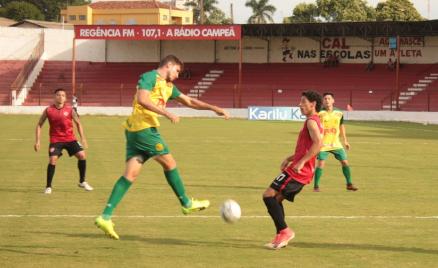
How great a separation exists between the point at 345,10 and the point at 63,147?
9288cm

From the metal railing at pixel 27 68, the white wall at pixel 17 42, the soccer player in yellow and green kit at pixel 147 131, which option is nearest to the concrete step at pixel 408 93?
the metal railing at pixel 27 68

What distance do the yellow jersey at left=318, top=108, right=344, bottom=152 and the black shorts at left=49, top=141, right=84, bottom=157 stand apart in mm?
4524

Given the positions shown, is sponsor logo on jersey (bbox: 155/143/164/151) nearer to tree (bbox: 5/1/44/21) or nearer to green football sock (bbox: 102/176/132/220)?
green football sock (bbox: 102/176/132/220)

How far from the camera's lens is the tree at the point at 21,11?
124375 mm

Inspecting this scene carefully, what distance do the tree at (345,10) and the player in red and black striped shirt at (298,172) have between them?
95353 mm

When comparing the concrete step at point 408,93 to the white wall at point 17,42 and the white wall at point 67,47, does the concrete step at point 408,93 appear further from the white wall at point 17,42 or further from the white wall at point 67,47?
the white wall at point 17,42

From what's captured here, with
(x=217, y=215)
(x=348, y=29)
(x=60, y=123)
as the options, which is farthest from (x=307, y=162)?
(x=348, y=29)

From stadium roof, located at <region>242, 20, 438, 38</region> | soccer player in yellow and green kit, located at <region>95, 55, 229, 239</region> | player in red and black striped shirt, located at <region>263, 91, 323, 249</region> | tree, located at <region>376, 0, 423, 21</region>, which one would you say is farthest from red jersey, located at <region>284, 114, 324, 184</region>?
tree, located at <region>376, 0, 423, 21</region>

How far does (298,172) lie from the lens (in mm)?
10547

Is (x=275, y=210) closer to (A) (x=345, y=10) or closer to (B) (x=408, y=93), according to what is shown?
(B) (x=408, y=93)

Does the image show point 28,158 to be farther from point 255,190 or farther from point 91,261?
point 91,261

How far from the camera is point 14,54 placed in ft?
228

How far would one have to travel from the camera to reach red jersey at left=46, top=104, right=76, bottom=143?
16.0 metres

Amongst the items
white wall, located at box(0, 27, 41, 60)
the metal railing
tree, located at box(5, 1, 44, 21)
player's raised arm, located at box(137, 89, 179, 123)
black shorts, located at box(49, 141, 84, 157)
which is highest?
tree, located at box(5, 1, 44, 21)
